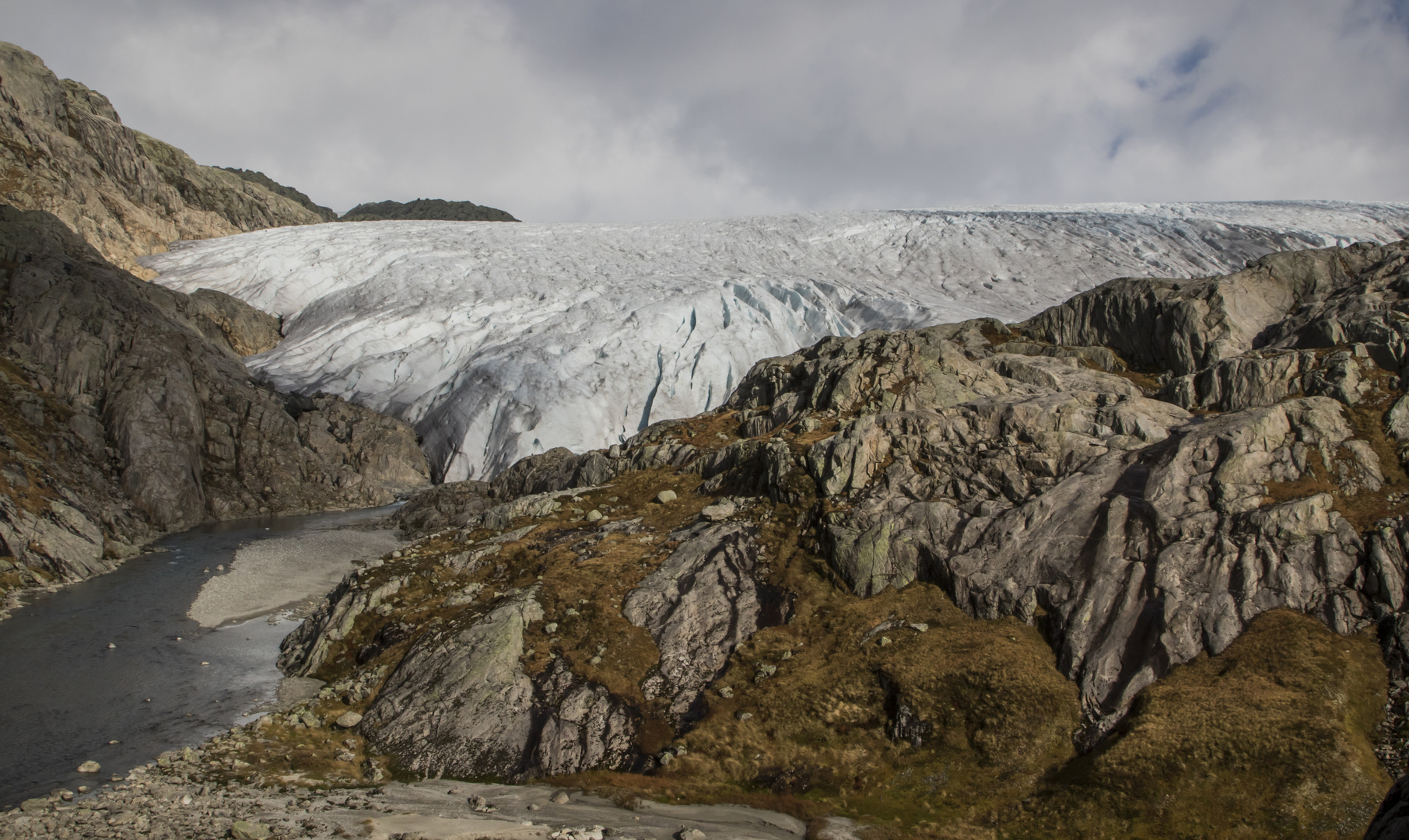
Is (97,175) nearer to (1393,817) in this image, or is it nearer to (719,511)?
(719,511)

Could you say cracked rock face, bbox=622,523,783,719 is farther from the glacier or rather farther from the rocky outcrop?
the glacier

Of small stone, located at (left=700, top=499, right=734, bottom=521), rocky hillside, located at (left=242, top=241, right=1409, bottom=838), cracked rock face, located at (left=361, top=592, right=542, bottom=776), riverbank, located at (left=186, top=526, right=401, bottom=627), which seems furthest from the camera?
riverbank, located at (left=186, top=526, right=401, bottom=627)

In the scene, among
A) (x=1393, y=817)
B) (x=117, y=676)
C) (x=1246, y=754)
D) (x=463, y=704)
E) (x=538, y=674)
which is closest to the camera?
(x=1393, y=817)

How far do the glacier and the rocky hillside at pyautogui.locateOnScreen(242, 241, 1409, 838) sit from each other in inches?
1027

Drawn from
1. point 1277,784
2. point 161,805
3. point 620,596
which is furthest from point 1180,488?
point 161,805

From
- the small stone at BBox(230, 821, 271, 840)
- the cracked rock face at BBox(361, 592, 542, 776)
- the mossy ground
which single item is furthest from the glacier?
the small stone at BBox(230, 821, 271, 840)

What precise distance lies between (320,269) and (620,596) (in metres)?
62.7

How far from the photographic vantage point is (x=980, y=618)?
62.6ft

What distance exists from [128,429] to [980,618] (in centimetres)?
4616

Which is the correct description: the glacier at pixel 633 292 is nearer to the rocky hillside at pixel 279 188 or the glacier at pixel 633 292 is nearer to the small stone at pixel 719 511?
the small stone at pixel 719 511

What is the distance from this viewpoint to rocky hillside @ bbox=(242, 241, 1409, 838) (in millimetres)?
14672

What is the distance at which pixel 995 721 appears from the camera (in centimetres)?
1631

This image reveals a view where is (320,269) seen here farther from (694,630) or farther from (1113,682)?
(1113,682)

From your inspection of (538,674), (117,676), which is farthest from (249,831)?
(117,676)
